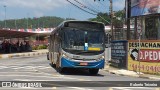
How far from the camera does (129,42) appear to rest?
29922 mm

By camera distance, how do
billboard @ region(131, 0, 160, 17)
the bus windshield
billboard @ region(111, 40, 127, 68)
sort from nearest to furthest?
the bus windshield, billboard @ region(111, 40, 127, 68), billboard @ region(131, 0, 160, 17)

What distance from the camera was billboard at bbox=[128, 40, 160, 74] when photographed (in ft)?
89.3

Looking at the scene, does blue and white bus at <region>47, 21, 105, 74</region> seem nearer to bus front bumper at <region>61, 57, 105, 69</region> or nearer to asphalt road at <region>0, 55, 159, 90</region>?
bus front bumper at <region>61, 57, 105, 69</region>

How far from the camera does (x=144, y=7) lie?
3300cm

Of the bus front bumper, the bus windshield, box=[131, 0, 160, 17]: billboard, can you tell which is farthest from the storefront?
the bus front bumper

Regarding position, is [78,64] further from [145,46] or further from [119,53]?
[119,53]

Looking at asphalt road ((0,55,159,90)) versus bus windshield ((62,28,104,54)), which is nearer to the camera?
asphalt road ((0,55,159,90))

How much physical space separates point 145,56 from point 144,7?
6.13 meters

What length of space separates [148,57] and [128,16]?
904 centimetres

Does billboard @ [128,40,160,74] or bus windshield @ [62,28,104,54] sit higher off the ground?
bus windshield @ [62,28,104,54]

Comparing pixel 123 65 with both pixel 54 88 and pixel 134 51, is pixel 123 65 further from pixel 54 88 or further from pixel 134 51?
pixel 54 88

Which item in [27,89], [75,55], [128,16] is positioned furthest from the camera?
[128,16]

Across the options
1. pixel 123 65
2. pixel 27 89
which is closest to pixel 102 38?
pixel 123 65

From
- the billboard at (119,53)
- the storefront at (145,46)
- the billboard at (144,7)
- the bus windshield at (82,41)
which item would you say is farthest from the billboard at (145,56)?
the bus windshield at (82,41)
